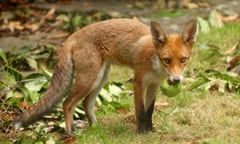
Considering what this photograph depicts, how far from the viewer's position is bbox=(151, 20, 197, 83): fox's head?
22.0 feet

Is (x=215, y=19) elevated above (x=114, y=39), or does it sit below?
below

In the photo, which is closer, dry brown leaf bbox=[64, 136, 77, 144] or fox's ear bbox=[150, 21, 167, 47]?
fox's ear bbox=[150, 21, 167, 47]

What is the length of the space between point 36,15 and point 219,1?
192 inches

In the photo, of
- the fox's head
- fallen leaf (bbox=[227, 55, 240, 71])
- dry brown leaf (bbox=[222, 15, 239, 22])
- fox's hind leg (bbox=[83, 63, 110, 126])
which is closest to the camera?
the fox's head

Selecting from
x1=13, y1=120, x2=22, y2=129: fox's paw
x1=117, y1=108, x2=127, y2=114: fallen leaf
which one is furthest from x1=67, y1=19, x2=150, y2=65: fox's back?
x1=13, y1=120, x2=22, y2=129: fox's paw

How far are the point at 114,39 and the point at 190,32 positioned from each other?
1.08m

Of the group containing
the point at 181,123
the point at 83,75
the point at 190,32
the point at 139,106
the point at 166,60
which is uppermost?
the point at 190,32

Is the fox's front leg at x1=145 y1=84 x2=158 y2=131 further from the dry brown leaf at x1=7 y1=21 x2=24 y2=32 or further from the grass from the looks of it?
the dry brown leaf at x1=7 y1=21 x2=24 y2=32

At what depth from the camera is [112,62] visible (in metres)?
7.63

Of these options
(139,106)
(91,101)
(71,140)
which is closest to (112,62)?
(91,101)

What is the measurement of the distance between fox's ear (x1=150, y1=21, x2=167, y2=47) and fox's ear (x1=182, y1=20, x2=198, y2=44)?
0.24 m

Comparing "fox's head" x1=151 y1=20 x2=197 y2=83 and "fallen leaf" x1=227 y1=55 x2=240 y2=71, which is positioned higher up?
"fox's head" x1=151 y1=20 x2=197 y2=83

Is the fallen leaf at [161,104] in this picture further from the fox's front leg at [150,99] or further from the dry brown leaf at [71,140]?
the dry brown leaf at [71,140]

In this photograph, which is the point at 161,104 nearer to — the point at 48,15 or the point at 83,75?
the point at 83,75
